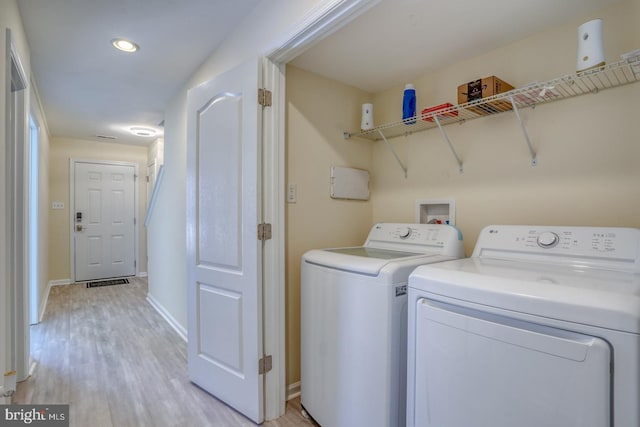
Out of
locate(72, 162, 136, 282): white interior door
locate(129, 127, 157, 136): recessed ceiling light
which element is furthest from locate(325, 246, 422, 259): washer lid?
locate(72, 162, 136, 282): white interior door

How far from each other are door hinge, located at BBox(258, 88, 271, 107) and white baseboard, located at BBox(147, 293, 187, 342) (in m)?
2.13

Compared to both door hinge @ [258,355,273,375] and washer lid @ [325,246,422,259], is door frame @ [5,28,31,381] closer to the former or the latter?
A: door hinge @ [258,355,273,375]

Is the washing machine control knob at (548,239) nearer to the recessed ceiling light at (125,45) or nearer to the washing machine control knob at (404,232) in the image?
the washing machine control knob at (404,232)

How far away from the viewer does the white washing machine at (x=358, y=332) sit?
1.31m

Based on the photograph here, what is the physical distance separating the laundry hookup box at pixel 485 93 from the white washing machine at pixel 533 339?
2.37 feet

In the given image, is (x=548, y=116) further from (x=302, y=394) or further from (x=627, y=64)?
(x=302, y=394)

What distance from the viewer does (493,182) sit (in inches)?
71.4

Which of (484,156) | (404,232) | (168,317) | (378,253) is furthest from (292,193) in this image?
(168,317)

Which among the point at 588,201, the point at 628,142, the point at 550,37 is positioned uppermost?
the point at 550,37

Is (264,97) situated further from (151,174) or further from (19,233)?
(151,174)

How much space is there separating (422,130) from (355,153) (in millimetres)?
477

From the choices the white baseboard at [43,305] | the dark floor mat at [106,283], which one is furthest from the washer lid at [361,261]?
the dark floor mat at [106,283]

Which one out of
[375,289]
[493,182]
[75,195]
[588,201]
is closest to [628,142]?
[588,201]

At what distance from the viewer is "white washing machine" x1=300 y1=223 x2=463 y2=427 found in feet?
4.31
